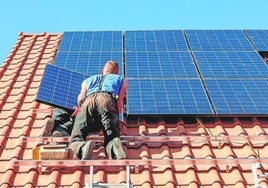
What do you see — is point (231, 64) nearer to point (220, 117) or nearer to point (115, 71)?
point (220, 117)

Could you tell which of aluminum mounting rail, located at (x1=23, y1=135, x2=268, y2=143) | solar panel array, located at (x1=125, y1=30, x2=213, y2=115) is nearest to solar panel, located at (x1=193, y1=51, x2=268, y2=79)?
solar panel array, located at (x1=125, y1=30, x2=213, y2=115)

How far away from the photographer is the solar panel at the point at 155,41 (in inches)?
395

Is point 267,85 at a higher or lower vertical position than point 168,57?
lower

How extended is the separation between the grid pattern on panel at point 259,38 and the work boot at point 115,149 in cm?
539

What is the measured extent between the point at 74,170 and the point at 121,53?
4.00m

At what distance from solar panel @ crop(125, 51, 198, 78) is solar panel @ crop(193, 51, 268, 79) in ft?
0.78

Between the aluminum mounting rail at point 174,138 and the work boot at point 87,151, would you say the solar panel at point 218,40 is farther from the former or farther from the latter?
the work boot at point 87,151

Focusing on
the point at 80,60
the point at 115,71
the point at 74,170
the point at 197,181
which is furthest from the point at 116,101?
the point at 80,60

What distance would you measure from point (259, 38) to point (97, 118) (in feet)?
19.7

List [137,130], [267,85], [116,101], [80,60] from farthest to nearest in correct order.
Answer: [80,60] < [267,85] < [137,130] < [116,101]

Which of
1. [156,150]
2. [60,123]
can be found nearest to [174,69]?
[156,150]

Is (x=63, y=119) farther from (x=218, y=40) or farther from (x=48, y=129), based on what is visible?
(x=218, y=40)

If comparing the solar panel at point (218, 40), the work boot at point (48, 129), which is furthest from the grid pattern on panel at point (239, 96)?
the work boot at point (48, 129)

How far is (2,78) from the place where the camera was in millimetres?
9281
